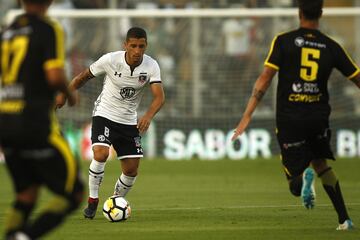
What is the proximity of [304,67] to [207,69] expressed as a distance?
14732 mm

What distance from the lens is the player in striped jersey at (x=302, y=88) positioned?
32.9 ft

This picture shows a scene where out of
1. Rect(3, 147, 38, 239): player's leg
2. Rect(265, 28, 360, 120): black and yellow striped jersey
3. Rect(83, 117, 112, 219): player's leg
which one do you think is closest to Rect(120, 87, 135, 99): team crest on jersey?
Rect(83, 117, 112, 219): player's leg

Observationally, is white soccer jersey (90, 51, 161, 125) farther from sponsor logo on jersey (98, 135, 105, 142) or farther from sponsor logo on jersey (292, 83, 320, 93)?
sponsor logo on jersey (292, 83, 320, 93)

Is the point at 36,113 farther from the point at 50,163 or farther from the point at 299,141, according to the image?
the point at 299,141

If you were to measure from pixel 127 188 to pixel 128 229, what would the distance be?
1662 millimetres

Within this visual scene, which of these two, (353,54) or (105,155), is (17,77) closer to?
(105,155)

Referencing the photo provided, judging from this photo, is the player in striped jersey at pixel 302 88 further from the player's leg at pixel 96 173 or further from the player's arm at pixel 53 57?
the player's arm at pixel 53 57

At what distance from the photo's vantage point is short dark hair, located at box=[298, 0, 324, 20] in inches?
388

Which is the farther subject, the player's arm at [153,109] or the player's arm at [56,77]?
the player's arm at [153,109]

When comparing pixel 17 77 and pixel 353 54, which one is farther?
A: pixel 353 54

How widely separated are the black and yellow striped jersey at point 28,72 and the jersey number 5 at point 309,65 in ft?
10.5

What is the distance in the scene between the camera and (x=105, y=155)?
12188mm

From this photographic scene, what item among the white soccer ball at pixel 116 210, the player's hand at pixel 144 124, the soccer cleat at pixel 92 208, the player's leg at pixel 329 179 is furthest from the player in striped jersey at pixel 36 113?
the soccer cleat at pixel 92 208

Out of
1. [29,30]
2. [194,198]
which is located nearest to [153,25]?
[194,198]
